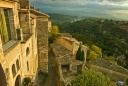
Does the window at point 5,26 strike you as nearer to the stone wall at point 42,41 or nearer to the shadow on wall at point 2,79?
the shadow on wall at point 2,79

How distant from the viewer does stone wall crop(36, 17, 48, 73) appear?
829 inches

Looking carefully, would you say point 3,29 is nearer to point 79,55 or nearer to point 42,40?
point 42,40

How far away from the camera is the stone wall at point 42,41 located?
21062 millimetres

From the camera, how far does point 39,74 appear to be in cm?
2272

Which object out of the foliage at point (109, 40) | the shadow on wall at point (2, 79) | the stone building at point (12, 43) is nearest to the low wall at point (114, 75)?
the stone building at point (12, 43)

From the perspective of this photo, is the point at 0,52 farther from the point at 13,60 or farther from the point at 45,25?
the point at 45,25

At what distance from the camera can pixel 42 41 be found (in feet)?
72.0

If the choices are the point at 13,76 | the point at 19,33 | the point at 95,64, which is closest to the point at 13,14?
the point at 19,33

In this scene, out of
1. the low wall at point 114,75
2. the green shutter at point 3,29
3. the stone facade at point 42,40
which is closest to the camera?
the green shutter at point 3,29

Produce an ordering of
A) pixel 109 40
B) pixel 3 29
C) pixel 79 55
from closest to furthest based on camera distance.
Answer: pixel 3 29, pixel 79 55, pixel 109 40

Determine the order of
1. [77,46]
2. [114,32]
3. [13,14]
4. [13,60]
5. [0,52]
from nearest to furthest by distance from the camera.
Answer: [0,52] → [13,60] → [13,14] → [77,46] → [114,32]

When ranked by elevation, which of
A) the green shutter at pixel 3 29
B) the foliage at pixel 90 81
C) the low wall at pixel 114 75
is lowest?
the low wall at pixel 114 75

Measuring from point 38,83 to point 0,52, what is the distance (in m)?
12.0

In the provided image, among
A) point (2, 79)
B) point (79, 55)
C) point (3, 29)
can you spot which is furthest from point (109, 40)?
point (2, 79)
